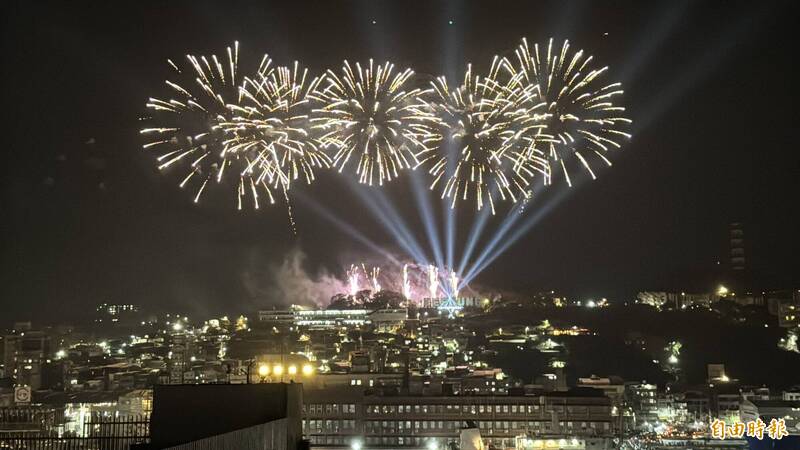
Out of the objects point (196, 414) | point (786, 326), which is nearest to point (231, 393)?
point (196, 414)

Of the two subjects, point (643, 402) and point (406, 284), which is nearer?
point (643, 402)

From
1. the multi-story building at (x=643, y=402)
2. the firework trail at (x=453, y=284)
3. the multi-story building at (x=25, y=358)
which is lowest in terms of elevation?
the multi-story building at (x=643, y=402)

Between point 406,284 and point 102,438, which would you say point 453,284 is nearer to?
point 406,284

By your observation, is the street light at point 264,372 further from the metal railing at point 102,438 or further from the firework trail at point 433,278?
the firework trail at point 433,278

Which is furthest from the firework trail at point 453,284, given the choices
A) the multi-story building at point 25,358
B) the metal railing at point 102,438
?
the metal railing at point 102,438

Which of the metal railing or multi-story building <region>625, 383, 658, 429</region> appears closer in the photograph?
the metal railing

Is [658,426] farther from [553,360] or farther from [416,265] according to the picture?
[416,265]

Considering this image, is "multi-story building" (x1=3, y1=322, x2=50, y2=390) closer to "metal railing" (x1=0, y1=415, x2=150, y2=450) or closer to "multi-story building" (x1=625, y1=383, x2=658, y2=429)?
"multi-story building" (x1=625, y1=383, x2=658, y2=429)

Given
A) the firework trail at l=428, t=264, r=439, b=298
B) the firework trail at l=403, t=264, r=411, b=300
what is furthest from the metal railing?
the firework trail at l=403, t=264, r=411, b=300

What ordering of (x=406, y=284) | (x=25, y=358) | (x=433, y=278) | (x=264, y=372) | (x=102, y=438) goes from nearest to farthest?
(x=102, y=438), (x=264, y=372), (x=25, y=358), (x=433, y=278), (x=406, y=284)

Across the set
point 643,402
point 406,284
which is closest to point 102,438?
point 643,402

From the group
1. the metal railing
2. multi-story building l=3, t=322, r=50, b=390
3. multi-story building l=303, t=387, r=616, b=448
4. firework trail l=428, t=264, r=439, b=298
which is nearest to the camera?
the metal railing
